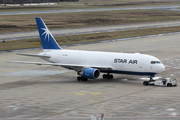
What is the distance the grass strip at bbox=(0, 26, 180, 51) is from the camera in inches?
3047

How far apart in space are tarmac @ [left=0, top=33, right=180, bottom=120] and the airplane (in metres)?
1.65

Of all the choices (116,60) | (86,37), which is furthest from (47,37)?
(86,37)

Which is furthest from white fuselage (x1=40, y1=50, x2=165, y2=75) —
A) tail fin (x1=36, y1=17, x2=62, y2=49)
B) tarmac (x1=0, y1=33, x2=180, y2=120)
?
tarmac (x1=0, y1=33, x2=180, y2=120)

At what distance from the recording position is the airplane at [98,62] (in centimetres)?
3916

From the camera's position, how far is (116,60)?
134 ft

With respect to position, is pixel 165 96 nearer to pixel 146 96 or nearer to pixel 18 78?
pixel 146 96

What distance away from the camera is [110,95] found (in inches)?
1344

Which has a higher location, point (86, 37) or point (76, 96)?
point (86, 37)

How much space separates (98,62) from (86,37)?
50.0 meters

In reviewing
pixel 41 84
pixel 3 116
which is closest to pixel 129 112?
pixel 3 116

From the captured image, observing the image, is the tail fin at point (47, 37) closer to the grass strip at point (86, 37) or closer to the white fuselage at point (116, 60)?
the white fuselage at point (116, 60)

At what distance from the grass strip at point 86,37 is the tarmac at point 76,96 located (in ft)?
77.6

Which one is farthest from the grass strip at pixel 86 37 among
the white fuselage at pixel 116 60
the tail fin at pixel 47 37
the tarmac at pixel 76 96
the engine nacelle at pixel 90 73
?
the engine nacelle at pixel 90 73

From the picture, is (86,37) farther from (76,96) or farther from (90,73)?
(76,96)
